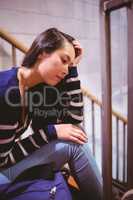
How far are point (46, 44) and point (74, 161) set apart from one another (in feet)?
1.64

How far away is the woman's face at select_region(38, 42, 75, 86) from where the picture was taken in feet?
3.69

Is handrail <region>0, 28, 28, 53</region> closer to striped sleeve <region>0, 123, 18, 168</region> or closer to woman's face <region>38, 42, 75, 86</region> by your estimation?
woman's face <region>38, 42, 75, 86</region>

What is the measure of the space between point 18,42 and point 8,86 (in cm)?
27

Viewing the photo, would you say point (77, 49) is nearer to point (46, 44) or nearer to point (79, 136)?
point (46, 44)

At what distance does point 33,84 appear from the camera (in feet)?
3.89

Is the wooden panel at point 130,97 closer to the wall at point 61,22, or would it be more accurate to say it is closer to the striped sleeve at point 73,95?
the striped sleeve at point 73,95

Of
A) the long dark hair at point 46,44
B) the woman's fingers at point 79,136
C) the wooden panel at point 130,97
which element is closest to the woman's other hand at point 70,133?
the woman's fingers at point 79,136

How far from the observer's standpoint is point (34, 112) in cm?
122

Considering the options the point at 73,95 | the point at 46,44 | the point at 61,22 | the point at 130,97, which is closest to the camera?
the point at 130,97

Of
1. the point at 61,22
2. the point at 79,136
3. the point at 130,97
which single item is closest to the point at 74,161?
the point at 79,136

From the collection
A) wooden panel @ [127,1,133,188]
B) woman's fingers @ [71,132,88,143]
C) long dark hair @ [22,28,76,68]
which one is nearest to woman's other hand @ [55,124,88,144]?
woman's fingers @ [71,132,88,143]

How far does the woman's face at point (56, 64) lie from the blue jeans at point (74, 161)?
28 cm

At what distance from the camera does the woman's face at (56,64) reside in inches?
44.2

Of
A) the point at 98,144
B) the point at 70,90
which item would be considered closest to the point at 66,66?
the point at 70,90
